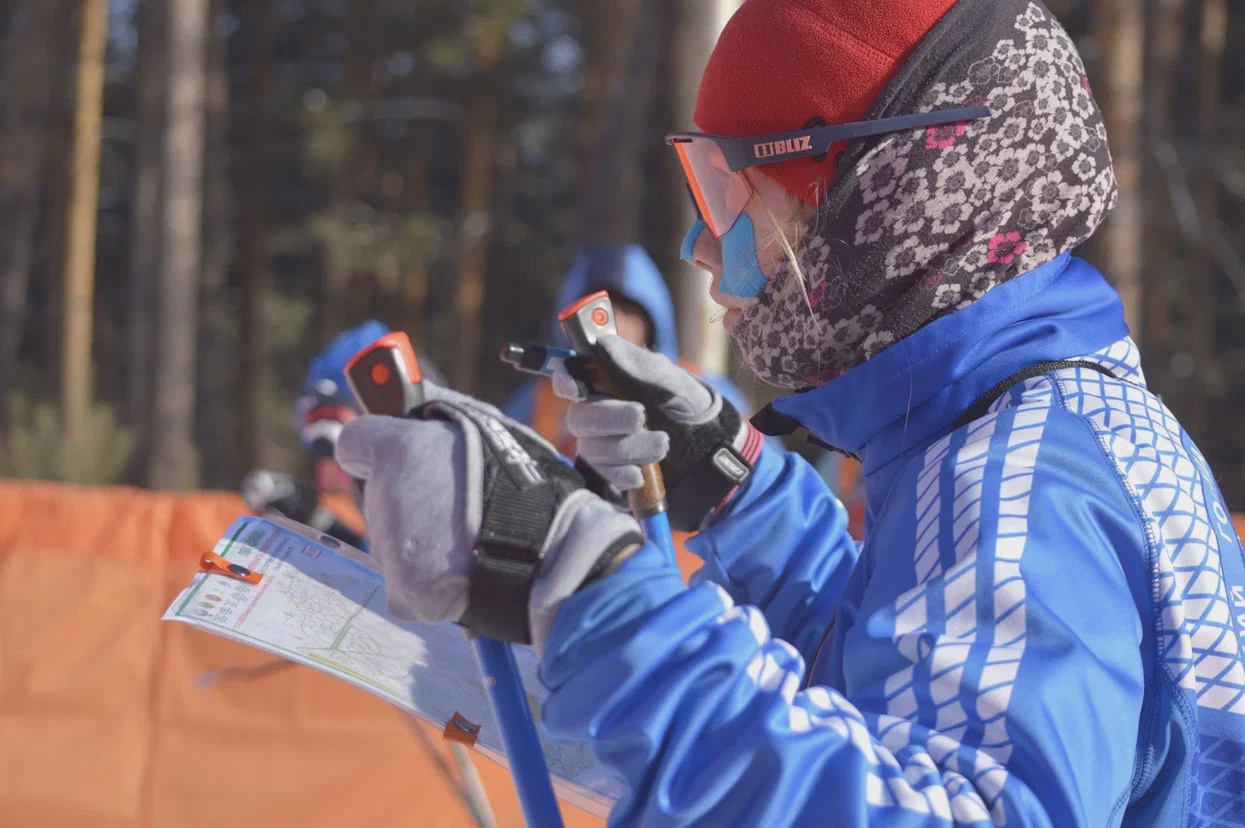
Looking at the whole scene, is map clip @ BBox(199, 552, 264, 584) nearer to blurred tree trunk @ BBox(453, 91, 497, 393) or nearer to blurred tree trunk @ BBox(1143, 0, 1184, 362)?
blurred tree trunk @ BBox(1143, 0, 1184, 362)

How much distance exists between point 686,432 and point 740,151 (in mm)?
531

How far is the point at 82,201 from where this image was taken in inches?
720

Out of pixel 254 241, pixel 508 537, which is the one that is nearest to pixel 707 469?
pixel 508 537

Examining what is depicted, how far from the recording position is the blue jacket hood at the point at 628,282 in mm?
5348

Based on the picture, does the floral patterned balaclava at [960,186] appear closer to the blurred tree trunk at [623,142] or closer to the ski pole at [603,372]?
the ski pole at [603,372]

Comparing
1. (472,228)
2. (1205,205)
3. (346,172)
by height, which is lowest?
(472,228)

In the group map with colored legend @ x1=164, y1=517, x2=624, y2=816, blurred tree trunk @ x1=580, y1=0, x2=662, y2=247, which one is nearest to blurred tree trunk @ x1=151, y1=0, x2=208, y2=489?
blurred tree trunk @ x1=580, y1=0, x2=662, y2=247

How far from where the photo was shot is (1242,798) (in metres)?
1.23

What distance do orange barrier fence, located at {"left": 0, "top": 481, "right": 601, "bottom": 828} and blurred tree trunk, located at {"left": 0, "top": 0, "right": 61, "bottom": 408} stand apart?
1174 centimetres

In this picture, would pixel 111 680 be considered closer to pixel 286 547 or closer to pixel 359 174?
pixel 286 547

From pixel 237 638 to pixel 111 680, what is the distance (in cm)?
314

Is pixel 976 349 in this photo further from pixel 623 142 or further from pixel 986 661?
pixel 623 142

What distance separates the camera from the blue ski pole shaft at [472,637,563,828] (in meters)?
1.48

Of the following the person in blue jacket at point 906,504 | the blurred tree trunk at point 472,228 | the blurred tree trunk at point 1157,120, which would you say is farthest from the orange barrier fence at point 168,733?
the blurred tree trunk at point 472,228
